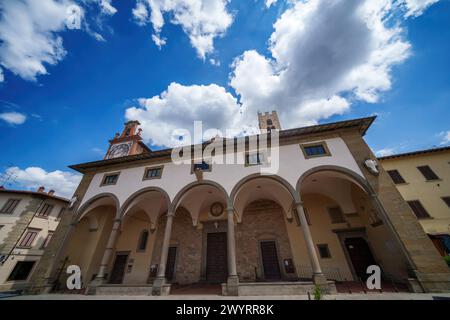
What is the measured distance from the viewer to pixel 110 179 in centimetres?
1333

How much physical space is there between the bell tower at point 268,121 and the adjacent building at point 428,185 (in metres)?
11.7

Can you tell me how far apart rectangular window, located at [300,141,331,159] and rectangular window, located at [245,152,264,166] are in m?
2.54

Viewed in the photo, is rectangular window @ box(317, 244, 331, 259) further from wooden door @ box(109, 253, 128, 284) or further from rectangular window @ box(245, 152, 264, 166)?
wooden door @ box(109, 253, 128, 284)

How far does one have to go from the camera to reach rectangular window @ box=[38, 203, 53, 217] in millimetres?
16828

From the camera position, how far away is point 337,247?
11.1 m

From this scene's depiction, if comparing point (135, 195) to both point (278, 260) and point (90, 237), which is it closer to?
point (90, 237)

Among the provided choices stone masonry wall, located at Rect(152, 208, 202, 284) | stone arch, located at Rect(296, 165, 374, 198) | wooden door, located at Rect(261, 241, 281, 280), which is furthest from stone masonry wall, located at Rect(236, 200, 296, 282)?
stone arch, located at Rect(296, 165, 374, 198)

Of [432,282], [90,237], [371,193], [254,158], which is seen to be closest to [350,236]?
[371,193]

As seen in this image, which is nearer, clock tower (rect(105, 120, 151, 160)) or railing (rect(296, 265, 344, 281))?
railing (rect(296, 265, 344, 281))

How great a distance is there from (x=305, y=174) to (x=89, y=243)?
1667 centimetres

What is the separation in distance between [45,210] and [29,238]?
255cm

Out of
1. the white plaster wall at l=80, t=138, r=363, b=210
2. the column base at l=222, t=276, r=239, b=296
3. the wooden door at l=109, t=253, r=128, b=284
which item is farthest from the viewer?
the wooden door at l=109, t=253, r=128, b=284
